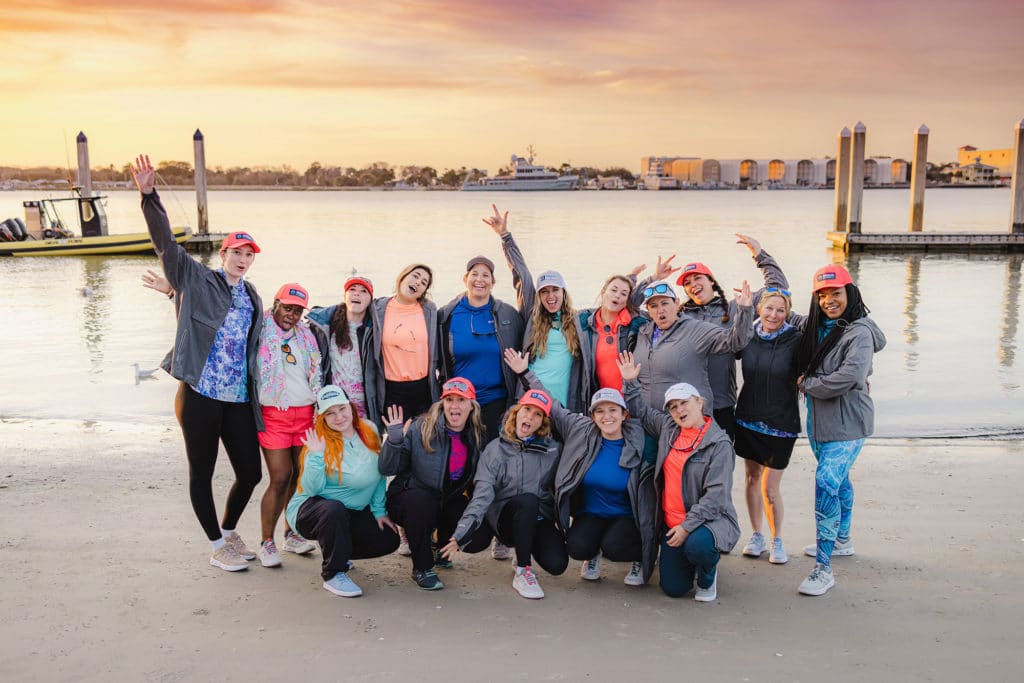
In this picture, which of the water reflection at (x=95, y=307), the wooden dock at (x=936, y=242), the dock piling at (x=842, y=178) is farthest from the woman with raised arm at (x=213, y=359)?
the dock piling at (x=842, y=178)

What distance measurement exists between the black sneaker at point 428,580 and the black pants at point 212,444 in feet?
3.60

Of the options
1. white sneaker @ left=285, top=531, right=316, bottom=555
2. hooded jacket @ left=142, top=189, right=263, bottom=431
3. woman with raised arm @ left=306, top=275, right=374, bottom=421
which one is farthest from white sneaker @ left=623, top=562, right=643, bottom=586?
hooded jacket @ left=142, top=189, right=263, bottom=431

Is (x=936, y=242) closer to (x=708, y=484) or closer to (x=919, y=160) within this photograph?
(x=919, y=160)

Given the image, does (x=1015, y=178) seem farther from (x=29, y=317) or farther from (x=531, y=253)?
(x=29, y=317)

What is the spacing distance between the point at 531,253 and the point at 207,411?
40.8m

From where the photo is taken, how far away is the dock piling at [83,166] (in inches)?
1559

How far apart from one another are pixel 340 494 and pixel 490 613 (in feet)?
3.54

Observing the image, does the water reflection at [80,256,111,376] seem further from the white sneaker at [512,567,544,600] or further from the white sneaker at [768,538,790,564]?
the white sneaker at [768,538,790,564]

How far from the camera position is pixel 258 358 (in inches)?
195

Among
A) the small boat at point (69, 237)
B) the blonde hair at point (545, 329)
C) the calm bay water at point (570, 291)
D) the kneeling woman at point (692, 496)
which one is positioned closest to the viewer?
the kneeling woman at point (692, 496)

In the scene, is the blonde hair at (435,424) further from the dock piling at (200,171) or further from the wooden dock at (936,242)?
the dock piling at (200,171)

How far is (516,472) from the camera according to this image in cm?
503

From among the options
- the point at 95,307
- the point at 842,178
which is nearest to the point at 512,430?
the point at 95,307

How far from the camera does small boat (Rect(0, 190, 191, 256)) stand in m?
37.2
